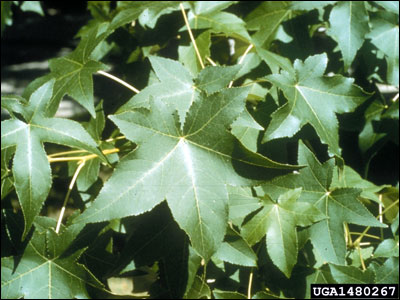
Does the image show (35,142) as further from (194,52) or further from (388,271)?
(388,271)

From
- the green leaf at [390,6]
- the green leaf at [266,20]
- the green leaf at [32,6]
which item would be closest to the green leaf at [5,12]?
the green leaf at [32,6]

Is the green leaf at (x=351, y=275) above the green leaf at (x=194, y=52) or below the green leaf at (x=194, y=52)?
below

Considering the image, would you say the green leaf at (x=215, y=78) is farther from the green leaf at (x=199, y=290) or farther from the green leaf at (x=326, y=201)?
the green leaf at (x=199, y=290)

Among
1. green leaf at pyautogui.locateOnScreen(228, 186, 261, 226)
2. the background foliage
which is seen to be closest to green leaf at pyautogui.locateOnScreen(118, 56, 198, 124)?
the background foliage

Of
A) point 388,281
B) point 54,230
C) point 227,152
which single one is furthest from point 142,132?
point 388,281

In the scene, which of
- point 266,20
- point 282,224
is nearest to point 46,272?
point 282,224
